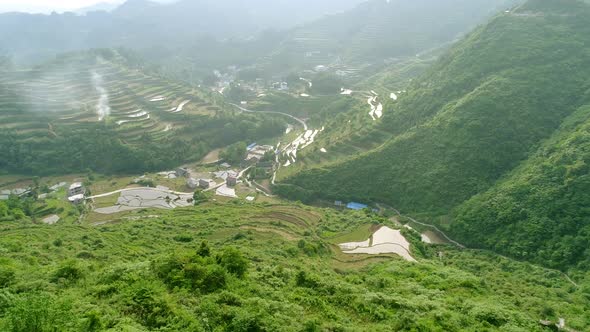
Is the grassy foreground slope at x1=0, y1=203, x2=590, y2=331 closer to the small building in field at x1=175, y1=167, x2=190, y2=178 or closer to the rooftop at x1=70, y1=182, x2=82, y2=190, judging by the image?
the rooftop at x1=70, y1=182, x2=82, y2=190

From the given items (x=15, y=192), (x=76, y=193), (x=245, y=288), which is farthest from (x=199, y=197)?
(x=245, y=288)

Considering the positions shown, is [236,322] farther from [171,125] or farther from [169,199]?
[171,125]

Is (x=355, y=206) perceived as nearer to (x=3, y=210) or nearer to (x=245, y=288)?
(x=245, y=288)

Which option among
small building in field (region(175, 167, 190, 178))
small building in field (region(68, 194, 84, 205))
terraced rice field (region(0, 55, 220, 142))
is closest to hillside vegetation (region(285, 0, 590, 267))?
small building in field (region(175, 167, 190, 178))

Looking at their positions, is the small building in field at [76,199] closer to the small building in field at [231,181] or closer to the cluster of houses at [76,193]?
the cluster of houses at [76,193]

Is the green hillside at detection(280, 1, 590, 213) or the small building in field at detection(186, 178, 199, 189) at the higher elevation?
the green hillside at detection(280, 1, 590, 213)
